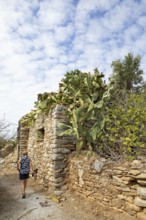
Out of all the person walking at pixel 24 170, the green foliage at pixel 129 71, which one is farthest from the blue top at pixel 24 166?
the green foliage at pixel 129 71

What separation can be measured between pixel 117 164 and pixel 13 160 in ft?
24.4

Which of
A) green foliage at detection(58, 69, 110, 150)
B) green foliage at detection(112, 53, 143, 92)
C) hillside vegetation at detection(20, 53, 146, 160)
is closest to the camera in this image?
hillside vegetation at detection(20, 53, 146, 160)

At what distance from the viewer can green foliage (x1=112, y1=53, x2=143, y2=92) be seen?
11.7 metres

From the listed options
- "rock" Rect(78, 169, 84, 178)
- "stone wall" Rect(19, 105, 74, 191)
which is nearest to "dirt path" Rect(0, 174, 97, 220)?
"stone wall" Rect(19, 105, 74, 191)

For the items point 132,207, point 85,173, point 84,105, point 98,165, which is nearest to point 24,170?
point 85,173

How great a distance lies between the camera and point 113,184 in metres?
4.86

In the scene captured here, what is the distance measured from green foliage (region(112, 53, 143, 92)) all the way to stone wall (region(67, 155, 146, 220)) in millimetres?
6952

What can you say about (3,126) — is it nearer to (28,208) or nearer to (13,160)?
(13,160)

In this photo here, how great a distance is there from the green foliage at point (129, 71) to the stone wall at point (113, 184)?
6952 millimetres

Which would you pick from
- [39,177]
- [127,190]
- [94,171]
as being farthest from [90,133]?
[39,177]

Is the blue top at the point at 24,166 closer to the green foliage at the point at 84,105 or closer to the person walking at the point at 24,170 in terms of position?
the person walking at the point at 24,170

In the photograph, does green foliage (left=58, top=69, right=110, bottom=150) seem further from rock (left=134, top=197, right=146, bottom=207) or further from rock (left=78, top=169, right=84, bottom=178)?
rock (left=134, top=197, right=146, bottom=207)

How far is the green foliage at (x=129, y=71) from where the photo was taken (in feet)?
38.5

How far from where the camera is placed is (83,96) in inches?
256
